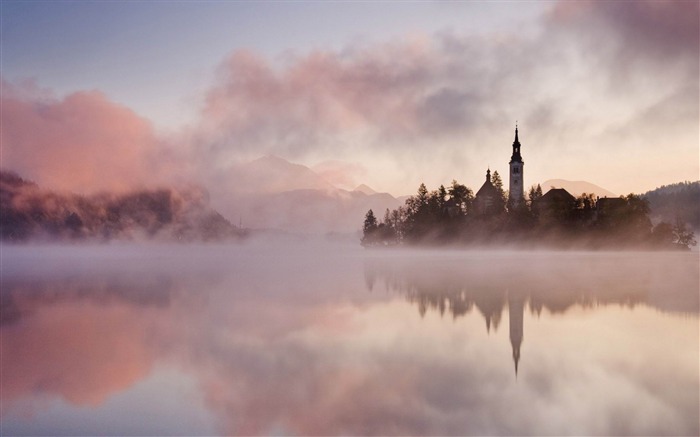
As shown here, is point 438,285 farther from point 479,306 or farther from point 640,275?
point 640,275

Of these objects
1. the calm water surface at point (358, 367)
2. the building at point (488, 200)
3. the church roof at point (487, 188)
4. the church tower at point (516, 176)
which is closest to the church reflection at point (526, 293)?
the calm water surface at point (358, 367)

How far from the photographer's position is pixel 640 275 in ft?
198

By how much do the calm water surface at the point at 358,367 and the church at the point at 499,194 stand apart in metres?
105

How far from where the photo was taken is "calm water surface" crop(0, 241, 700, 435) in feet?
50.9

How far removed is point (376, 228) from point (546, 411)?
18005cm

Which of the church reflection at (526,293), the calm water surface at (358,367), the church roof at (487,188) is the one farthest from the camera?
the church roof at (487,188)

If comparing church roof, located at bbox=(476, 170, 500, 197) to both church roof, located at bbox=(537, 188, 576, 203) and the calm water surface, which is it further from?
the calm water surface

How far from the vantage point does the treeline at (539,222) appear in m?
134

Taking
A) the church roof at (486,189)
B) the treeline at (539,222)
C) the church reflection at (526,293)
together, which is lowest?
the church reflection at (526,293)

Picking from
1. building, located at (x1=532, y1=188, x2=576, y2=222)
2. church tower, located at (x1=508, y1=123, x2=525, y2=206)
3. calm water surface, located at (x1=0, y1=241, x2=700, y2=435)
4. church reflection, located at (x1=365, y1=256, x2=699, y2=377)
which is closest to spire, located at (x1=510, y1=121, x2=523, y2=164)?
church tower, located at (x1=508, y1=123, x2=525, y2=206)

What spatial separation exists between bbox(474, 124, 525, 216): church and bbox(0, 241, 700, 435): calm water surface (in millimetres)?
104640

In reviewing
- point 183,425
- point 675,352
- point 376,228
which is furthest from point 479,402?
Result: point 376,228

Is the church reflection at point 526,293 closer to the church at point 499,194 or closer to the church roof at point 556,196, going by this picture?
the church roof at point 556,196

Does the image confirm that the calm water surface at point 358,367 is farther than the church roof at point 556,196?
No
